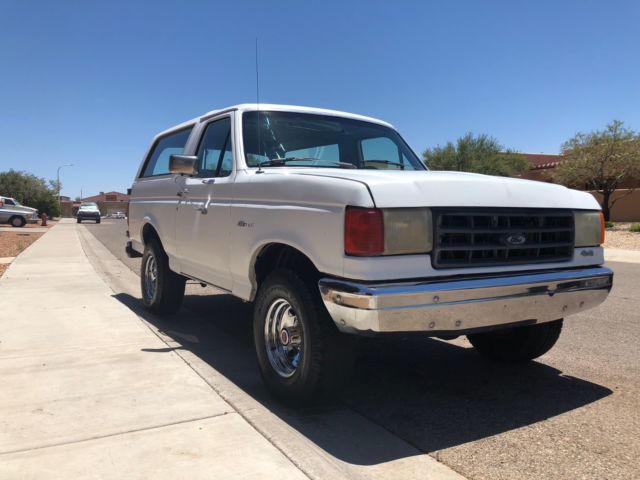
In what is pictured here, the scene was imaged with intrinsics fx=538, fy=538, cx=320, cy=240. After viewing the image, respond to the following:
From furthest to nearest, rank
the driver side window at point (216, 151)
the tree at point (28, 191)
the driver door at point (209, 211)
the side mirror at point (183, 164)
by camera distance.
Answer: the tree at point (28, 191) < the driver side window at point (216, 151) < the side mirror at point (183, 164) < the driver door at point (209, 211)

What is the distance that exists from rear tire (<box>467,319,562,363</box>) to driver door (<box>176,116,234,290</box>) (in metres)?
2.18

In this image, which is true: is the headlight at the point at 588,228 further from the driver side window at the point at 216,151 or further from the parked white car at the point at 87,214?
the parked white car at the point at 87,214

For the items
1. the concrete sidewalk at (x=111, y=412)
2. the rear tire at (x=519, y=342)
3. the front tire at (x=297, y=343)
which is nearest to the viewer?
the concrete sidewalk at (x=111, y=412)

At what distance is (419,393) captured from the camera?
12.4 feet

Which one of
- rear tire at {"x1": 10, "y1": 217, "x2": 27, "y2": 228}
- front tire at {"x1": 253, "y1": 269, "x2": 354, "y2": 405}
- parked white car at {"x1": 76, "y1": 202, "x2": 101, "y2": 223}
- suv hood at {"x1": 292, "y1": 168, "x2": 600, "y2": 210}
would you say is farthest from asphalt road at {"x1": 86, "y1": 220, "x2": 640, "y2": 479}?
parked white car at {"x1": 76, "y1": 202, "x2": 101, "y2": 223}

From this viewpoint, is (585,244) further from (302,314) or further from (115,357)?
(115,357)

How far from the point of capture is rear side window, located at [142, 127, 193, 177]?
19.2 feet

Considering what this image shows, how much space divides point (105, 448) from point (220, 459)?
65 centimetres

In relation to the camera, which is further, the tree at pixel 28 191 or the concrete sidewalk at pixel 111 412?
the tree at pixel 28 191

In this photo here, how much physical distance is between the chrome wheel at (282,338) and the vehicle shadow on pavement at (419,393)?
0.83ft

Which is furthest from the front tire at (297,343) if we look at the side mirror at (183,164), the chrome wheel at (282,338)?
the side mirror at (183,164)

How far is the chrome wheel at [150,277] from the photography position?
6.08m

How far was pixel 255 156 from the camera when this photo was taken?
423 centimetres

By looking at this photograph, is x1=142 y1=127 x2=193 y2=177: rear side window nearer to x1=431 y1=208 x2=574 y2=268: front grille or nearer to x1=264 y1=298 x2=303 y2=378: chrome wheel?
x1=264 y1=298 x2=303 y2=378: chrome wheel
